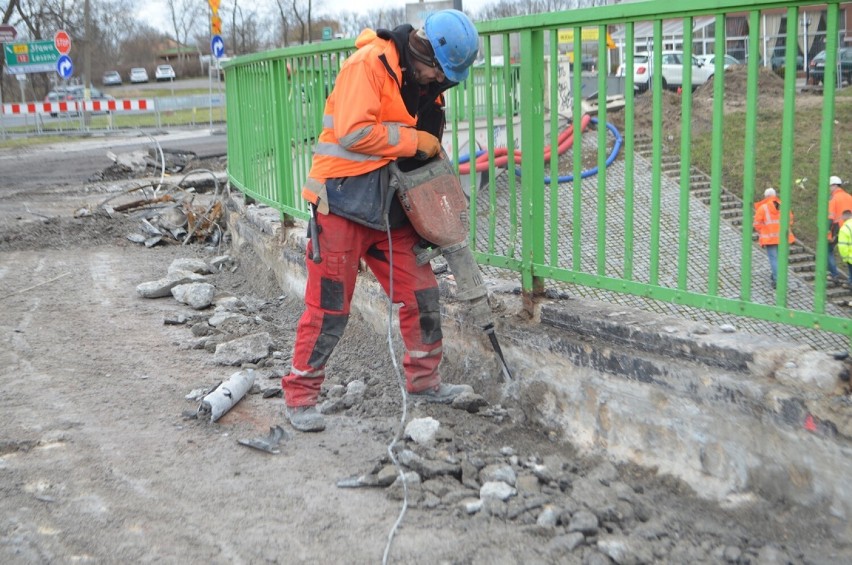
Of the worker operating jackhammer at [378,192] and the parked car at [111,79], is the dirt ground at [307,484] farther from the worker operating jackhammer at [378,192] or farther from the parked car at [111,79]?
the parked car at [111,79]

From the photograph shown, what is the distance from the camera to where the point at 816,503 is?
10.7ft

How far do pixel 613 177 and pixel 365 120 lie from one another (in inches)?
50.1

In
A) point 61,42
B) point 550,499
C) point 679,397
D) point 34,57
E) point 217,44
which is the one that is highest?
point 61,42

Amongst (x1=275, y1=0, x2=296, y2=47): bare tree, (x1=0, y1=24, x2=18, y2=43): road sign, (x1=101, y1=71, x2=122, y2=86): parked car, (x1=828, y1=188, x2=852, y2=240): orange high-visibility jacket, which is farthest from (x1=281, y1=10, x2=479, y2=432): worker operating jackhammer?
(x1=101, y1=71, x2=122, y2=86): parked car

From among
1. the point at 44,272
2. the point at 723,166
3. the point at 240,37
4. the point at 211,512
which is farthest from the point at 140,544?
the point at 240,37

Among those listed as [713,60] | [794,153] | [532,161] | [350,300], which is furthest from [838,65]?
[350,300]

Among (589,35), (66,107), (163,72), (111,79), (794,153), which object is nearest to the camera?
(794,153)

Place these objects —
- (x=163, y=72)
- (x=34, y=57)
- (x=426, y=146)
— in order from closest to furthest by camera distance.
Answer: (x=426, y=146) → (x=34, y=57) → (x=163, y=72)

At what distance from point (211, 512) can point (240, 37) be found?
216ft

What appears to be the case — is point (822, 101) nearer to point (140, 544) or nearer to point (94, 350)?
point (140, 544)

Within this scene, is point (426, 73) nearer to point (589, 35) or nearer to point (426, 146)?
point (426, 146)

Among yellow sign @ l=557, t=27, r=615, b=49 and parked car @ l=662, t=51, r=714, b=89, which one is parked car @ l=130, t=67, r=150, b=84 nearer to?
yellow sign @ l=557, t=27, r=615, b=49

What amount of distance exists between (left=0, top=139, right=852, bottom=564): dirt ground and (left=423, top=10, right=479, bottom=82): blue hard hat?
164cm

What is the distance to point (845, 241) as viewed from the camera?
364 cm
